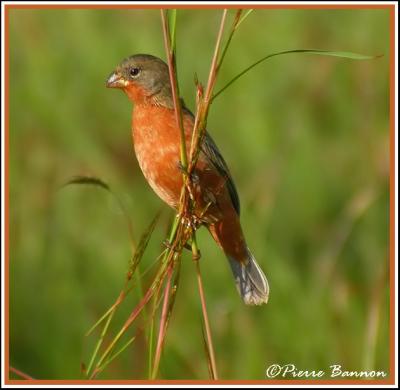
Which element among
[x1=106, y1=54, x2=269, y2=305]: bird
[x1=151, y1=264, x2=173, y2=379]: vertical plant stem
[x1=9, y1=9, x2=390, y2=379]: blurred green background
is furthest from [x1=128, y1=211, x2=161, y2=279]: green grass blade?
[x1=9, y1=9, x2=390, y2=379]: blurred green background

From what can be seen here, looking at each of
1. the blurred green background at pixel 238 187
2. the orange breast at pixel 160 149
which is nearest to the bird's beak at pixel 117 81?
the orange breast at pixel 160 149

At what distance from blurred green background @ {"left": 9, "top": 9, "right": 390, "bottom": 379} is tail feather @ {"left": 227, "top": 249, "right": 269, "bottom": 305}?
1.92 feet

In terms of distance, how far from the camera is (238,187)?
7.34 m

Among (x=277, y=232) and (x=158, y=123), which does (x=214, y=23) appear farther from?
(x=158, y=123)

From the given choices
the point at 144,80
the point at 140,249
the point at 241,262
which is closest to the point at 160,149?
the point at 144,80

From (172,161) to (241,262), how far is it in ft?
2.78

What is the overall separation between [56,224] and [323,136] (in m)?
2.51

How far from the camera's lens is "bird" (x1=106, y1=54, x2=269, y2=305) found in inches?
179

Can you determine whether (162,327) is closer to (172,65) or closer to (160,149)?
(172,65)

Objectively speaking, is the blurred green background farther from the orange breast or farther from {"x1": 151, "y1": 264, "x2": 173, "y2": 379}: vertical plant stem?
{"x1": 151, "y1": 264, "x2": 173, "y2": 379}: vertical plant stem

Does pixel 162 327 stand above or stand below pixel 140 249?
below

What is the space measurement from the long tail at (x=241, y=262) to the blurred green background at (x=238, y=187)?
600 mm

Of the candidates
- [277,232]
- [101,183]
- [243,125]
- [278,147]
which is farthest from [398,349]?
[243,125]

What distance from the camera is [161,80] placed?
484 centimetres
